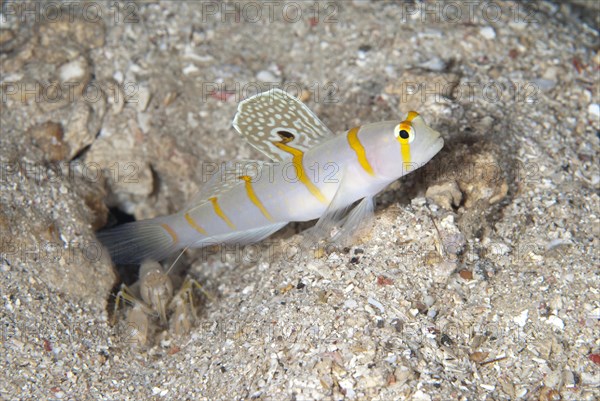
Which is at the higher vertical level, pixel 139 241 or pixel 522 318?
pixel 522 318

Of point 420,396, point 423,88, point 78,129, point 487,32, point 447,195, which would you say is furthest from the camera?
point 487,32

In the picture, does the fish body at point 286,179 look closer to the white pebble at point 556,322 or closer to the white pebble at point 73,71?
the white pebble at point 556,322

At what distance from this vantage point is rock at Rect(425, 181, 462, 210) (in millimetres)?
2975

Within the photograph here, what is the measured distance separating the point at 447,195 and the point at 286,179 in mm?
921

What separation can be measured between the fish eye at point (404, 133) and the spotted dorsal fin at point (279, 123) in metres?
0.52

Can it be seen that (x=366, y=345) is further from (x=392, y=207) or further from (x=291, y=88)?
(x=291, y=88)

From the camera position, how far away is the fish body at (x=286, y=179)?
2.63m

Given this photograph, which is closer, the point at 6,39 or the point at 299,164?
the point at 299,164

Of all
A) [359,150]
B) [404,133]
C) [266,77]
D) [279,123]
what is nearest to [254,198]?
[279,123]

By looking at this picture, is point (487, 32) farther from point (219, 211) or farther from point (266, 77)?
point (219, 211)

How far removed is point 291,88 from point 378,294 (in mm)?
2108

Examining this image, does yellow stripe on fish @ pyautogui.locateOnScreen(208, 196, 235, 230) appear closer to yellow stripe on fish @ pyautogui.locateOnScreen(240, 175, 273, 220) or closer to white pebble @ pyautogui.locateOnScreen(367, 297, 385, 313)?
yellow stripe on fish @ pyautogui.locateOnScreen(240, 175, 273, 220)

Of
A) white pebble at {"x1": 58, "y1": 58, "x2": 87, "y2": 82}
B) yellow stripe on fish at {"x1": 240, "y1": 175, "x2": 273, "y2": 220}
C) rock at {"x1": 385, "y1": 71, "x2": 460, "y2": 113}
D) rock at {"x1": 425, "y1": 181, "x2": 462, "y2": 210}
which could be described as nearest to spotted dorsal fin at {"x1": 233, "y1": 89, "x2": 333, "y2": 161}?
yellow stripe on fish at {"x1": 240, "y1": 175, "x2": 273, "y2": 220}

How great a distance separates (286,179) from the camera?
285 cm
